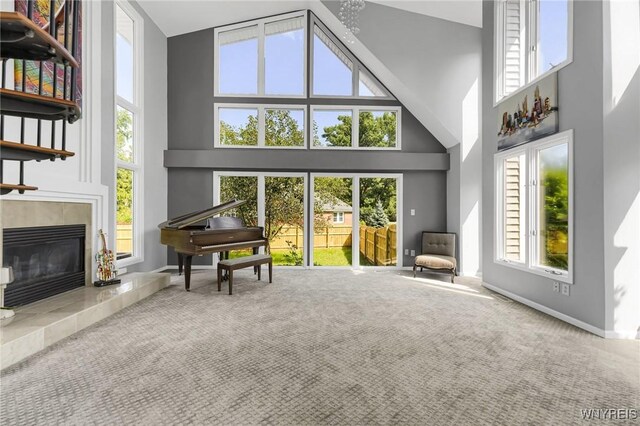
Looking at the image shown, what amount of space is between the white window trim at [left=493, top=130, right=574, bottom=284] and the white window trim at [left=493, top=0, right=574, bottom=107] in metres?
0.79

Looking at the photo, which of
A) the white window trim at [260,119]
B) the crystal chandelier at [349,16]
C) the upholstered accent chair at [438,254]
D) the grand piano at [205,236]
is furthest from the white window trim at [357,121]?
the grand piano at [205,236]

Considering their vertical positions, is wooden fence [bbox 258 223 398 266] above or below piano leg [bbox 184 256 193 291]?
above

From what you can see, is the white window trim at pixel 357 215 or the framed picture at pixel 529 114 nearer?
the framed picture at pixel 529 114

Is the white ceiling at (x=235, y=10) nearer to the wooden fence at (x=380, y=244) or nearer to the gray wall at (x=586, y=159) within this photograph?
the gray wall at (x=586, y=159)

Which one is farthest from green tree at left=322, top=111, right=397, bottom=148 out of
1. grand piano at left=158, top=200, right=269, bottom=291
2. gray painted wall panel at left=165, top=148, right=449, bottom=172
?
grand piano at left=158, top=200, right=269, bottom=291

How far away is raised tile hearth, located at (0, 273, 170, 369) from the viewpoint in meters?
2.42

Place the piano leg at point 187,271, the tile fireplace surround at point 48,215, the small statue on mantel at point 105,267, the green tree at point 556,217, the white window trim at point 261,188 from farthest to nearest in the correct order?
the white window trim at point 261,188 → the piano leg at point 187,271 → the small statue on mantel at point 105,267 → the green tree at point 556,217 → the tile fireplace surround at point 48,215

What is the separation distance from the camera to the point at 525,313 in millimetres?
3674

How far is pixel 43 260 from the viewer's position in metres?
3.55

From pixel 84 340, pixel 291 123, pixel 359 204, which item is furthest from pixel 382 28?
pixel 84 340

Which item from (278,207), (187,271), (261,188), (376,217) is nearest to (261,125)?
(261,188)

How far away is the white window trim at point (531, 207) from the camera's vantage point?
335cm

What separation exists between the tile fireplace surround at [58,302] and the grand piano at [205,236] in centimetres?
61

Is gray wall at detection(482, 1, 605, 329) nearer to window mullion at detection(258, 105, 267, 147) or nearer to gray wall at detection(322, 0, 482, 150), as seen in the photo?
gray wall at detection(322, 0, 482, 150)
